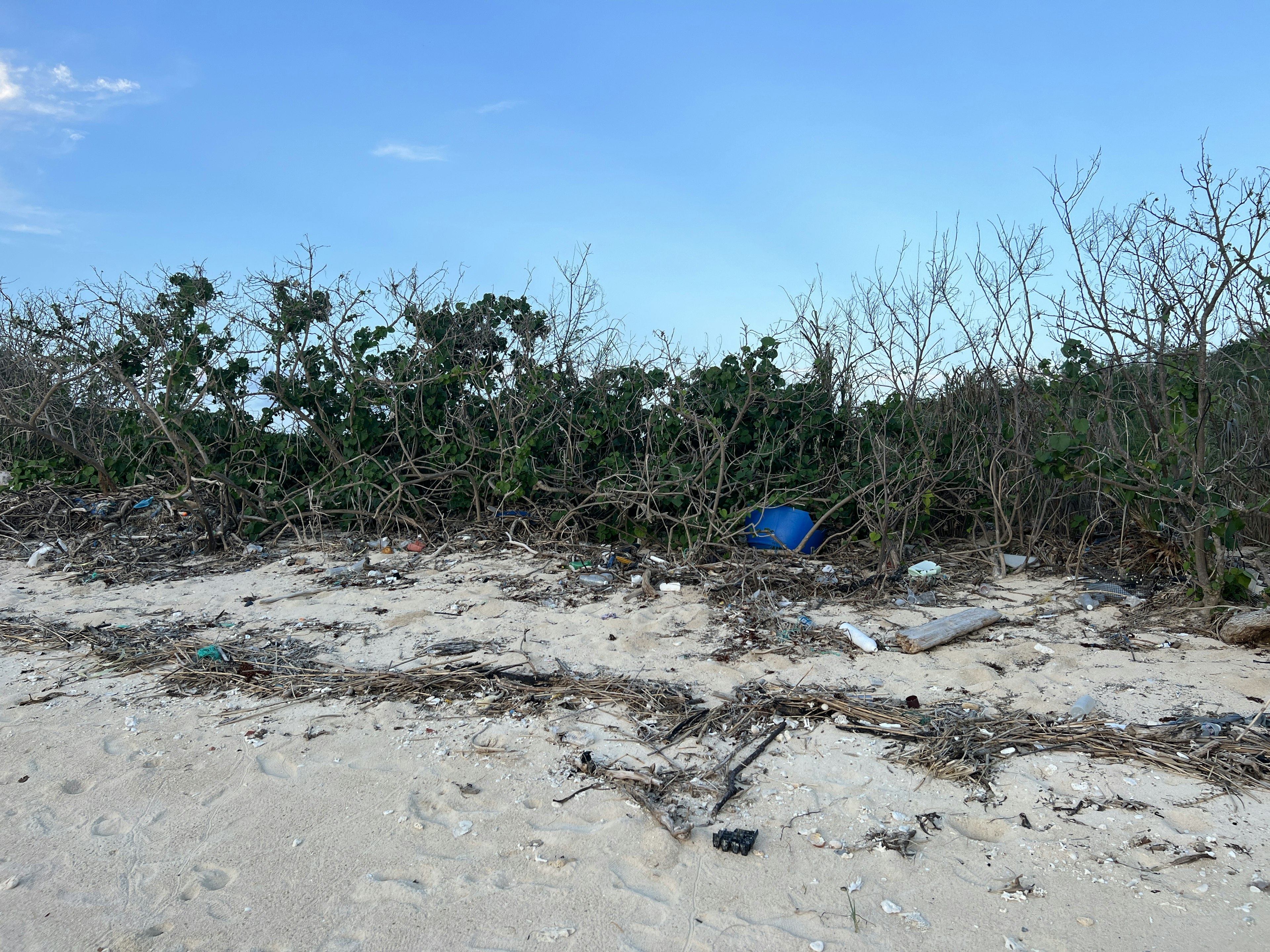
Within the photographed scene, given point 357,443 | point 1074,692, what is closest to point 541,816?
point 1074,692

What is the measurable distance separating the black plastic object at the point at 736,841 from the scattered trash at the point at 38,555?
6.58 m

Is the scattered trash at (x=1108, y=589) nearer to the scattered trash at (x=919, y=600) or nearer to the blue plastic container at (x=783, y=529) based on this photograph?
the scattered trash at (x=919, y=600)

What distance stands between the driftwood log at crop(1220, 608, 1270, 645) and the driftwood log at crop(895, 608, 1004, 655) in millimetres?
1058

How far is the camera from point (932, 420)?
6496mm

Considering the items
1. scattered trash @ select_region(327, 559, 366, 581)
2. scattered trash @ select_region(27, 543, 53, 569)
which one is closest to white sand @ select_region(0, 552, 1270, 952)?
scattered trash @ select_region(327, 559, 366, 581)

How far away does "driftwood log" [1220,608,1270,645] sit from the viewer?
4164 millimetres

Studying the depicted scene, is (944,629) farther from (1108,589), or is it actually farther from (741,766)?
(741,766)

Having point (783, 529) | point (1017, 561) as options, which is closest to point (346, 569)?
point (783, 529)

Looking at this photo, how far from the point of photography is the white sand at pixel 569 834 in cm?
229

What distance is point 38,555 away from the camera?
22.9ft

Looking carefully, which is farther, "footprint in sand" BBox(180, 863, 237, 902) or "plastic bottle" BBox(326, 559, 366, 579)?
"plastic bottle" BBox(326, 559, 366, 579)

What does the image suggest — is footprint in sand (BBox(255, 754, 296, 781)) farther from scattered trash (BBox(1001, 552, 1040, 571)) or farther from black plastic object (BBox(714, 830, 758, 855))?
scattered trash (BBox(1001, 552, 1040, 571))

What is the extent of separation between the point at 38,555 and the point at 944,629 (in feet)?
22.9

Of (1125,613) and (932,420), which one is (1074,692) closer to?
(1125,613)
